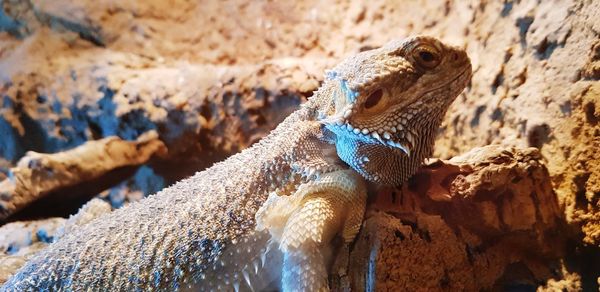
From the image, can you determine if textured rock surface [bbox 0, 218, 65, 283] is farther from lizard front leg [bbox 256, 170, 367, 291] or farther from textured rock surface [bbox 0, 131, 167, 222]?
lizard front leg [bbox 256, 170, 367, 291]

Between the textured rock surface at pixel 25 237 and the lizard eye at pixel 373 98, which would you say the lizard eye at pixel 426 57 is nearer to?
the lizard eye at pixel 373 98

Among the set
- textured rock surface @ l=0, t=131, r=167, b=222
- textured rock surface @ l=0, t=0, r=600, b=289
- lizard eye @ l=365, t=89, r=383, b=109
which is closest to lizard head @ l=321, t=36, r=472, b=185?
lizard eye @ l=365, t=89, r=383, b=109

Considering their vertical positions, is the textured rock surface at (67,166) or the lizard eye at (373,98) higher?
the lizard eye at (373,98)

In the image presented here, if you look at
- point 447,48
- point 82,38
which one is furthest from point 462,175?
point 82,38

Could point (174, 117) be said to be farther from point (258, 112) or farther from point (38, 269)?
point (38, 269)

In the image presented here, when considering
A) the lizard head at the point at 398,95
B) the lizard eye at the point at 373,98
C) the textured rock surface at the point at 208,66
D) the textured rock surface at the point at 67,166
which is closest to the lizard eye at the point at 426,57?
the lizard head at the point at 398,95

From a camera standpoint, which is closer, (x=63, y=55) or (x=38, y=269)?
(x=38, y=269)

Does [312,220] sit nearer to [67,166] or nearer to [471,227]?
[471,227]
